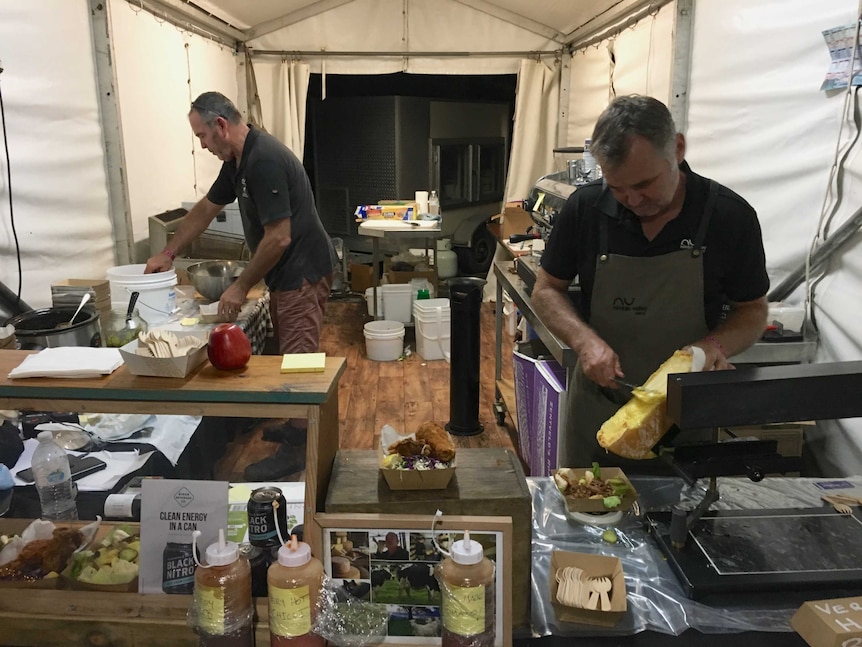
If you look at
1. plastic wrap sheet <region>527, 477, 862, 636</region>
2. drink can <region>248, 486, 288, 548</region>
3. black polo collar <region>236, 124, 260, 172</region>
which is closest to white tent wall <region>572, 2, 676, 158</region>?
black polo collar <region>236, 124, 260, 172</region>

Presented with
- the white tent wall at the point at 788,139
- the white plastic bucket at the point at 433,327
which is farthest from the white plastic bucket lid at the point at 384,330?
the white tent wall at the point at 788,139

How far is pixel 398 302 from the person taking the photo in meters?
5.40

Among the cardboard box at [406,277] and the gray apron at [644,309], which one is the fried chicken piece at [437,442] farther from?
the cardboard box at [406,277]

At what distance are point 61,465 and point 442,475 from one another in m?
1.00

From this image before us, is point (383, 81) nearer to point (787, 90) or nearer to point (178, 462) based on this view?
point (787, 90)

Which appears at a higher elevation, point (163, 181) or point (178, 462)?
point (163, 181)

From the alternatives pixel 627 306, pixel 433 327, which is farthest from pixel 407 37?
pixel 627 306

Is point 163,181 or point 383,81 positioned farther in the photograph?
point 383,81

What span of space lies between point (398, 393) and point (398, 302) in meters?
1.12

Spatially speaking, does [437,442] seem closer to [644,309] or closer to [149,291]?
[644,309]

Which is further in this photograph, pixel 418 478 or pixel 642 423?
pixel 642 423

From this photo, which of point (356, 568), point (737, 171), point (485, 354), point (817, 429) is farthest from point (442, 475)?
point (485, 354)

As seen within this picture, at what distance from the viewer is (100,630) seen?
112cm

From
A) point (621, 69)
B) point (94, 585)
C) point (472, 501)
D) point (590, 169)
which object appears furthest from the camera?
point (621, 69)
